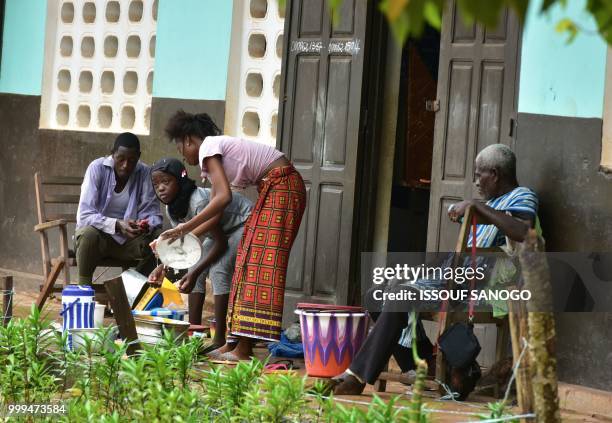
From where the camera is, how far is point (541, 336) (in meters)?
3.56

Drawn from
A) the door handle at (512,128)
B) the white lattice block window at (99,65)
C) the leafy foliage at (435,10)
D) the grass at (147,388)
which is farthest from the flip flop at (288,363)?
the leafy foliage at (435,10)

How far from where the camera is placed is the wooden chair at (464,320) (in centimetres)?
591

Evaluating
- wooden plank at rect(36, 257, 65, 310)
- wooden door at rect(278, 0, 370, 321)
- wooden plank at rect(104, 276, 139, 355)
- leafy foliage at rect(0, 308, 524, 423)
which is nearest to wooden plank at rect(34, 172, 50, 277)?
wooden plank at rect(36, 257, 65, 310)

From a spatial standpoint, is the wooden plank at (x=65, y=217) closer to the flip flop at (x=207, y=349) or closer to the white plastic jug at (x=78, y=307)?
the flip flop at (x=207, y=349)

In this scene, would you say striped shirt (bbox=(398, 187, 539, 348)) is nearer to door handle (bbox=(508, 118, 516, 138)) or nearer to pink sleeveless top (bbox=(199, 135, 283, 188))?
door handle (bbox=(508, 118, 516, 138))

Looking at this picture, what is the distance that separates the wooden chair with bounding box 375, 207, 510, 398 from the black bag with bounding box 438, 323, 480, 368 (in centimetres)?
7

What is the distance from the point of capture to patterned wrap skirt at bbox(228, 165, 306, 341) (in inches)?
280

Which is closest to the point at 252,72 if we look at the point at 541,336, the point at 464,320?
the point at 464,320

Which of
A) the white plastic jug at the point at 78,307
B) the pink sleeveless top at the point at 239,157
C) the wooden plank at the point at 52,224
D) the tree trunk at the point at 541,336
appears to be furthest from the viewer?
the wooden plank at the point at 52,224

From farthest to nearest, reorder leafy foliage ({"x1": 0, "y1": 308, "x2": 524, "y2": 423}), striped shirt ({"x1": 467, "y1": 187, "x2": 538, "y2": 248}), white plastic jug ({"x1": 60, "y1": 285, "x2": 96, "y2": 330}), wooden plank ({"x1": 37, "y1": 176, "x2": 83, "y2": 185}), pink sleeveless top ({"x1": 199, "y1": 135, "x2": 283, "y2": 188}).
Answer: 1. wooden plank ({"x1": 37, "y1": 176, "x2": 83, "y2": 185})
2. pink sleeveless top ({"x1": 199, "y1": 135, "x2": 283, "y2": 188})
3. white plastic jug ({"x1": 60, "y1": 285, "x2": 96, "y2": 330})
4. striped shirt ({"x1": 467, "y1": 187, "x2": 538, "y2": 248})
5. leafy foliage ({"x1": 0, "y1": 308, "x2": 524, "y2": 423})

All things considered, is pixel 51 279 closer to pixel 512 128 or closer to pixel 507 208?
pixel 512 128

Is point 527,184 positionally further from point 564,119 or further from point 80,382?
point 80,382

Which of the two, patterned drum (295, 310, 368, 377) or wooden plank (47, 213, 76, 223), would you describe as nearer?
patterned drum (295, 310, 368, 377)

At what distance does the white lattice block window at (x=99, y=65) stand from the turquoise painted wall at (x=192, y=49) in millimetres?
389
